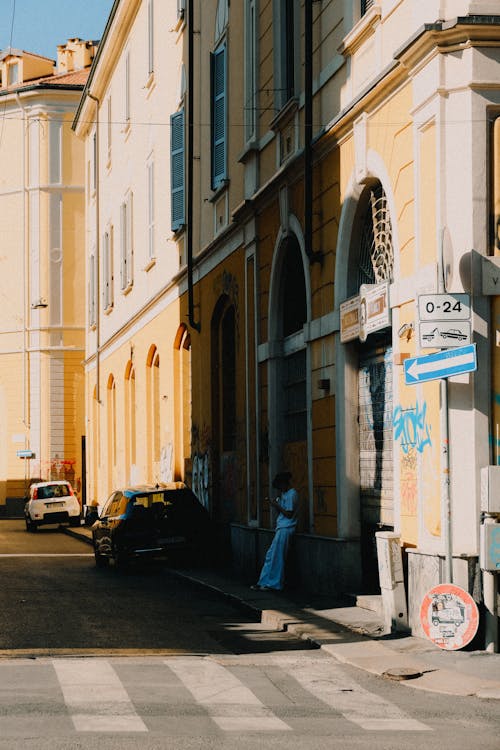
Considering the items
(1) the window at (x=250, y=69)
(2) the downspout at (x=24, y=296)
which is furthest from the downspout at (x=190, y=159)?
(2) the downspout at (x=24, y=296)

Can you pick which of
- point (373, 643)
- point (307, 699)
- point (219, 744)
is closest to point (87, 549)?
point (373, 643)

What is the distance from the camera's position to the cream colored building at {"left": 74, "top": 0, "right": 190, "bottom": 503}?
28859mm

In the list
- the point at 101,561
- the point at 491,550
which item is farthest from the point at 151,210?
the point at 491,550

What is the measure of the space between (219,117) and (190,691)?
1551cm

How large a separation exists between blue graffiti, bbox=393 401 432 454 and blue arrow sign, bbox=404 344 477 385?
0.97 m

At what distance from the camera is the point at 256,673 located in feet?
36.3

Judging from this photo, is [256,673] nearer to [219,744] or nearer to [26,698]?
[26,698]

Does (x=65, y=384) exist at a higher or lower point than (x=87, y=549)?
higher

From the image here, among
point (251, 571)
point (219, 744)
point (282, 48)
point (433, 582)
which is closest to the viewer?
point (219, 744)

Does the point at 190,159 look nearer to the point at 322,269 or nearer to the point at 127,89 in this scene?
the point at 322,269

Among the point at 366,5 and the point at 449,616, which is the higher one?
the point at 366,5

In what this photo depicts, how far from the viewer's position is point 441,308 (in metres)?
11.9

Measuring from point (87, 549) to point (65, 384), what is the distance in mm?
21606

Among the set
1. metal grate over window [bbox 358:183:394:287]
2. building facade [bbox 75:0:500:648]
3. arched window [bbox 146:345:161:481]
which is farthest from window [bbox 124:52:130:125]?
metal grate over window [bbox 358:183:394:287]
